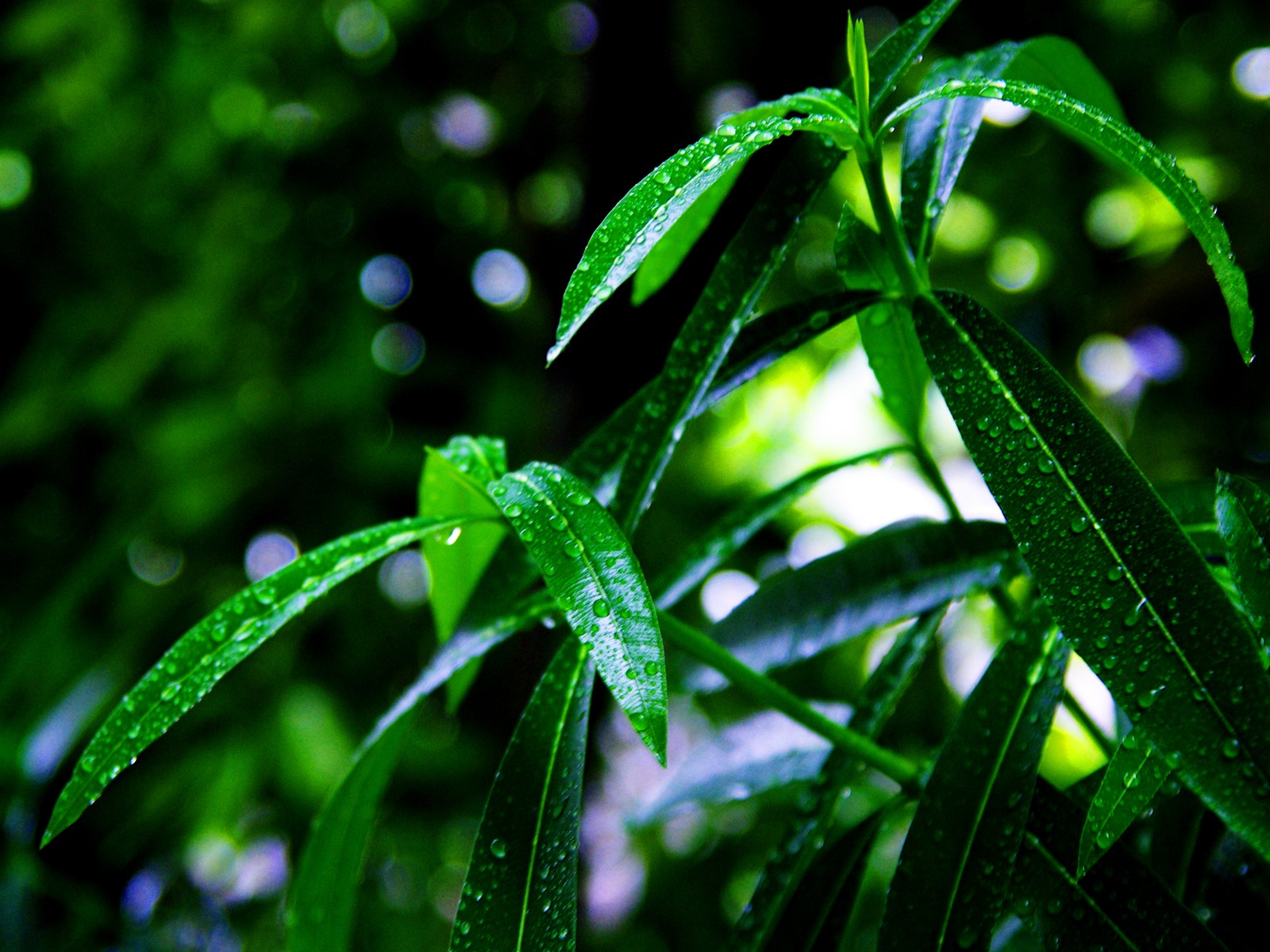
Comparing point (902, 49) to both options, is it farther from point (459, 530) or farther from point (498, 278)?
point (498, 278)

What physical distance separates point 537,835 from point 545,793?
1cm

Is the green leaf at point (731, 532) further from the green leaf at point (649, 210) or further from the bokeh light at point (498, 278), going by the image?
the bokeh light at point (498, 278)

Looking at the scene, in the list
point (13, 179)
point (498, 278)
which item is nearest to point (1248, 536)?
point (498, 278)

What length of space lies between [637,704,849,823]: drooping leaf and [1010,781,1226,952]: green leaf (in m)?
0.16

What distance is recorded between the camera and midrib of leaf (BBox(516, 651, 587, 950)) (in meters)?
0.32

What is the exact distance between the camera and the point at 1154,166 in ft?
0.93

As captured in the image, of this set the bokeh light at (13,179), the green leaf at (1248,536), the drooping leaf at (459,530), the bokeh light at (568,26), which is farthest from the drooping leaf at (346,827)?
the bokeh light at (13,179)

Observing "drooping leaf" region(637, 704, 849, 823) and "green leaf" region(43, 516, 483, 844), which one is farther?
"drooping leaf" region(637, 704, 849, 823)

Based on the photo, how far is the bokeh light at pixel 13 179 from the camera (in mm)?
1542

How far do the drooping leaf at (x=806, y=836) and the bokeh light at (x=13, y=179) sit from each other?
1.61m

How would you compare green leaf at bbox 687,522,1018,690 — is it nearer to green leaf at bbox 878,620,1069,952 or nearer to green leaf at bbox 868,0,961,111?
green leaf at bbox 878,620,1069,952

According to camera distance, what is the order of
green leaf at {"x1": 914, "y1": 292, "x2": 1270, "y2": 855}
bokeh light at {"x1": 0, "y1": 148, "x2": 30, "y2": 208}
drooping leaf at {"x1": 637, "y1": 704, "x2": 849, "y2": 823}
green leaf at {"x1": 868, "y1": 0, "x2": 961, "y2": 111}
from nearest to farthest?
green leaf at {"x1": 914, "y1": 292, "x2": 1270, "y2": 855}
green leaf at {"x1": 868, "y1": 0, "x2": 961, "y2": 111}
drooping leaf at {"x1": 637, "y1": 704, "x2": 849, "y2": 823}
bokeh light at {"x1": 0, "y1": 148, "x2": 30, "y2": 208}

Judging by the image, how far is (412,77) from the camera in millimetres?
1397

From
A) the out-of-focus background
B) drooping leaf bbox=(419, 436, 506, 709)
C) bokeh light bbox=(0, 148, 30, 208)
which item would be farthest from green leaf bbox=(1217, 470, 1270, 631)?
bokeh light bbox=(0, 148, 30, 208)
